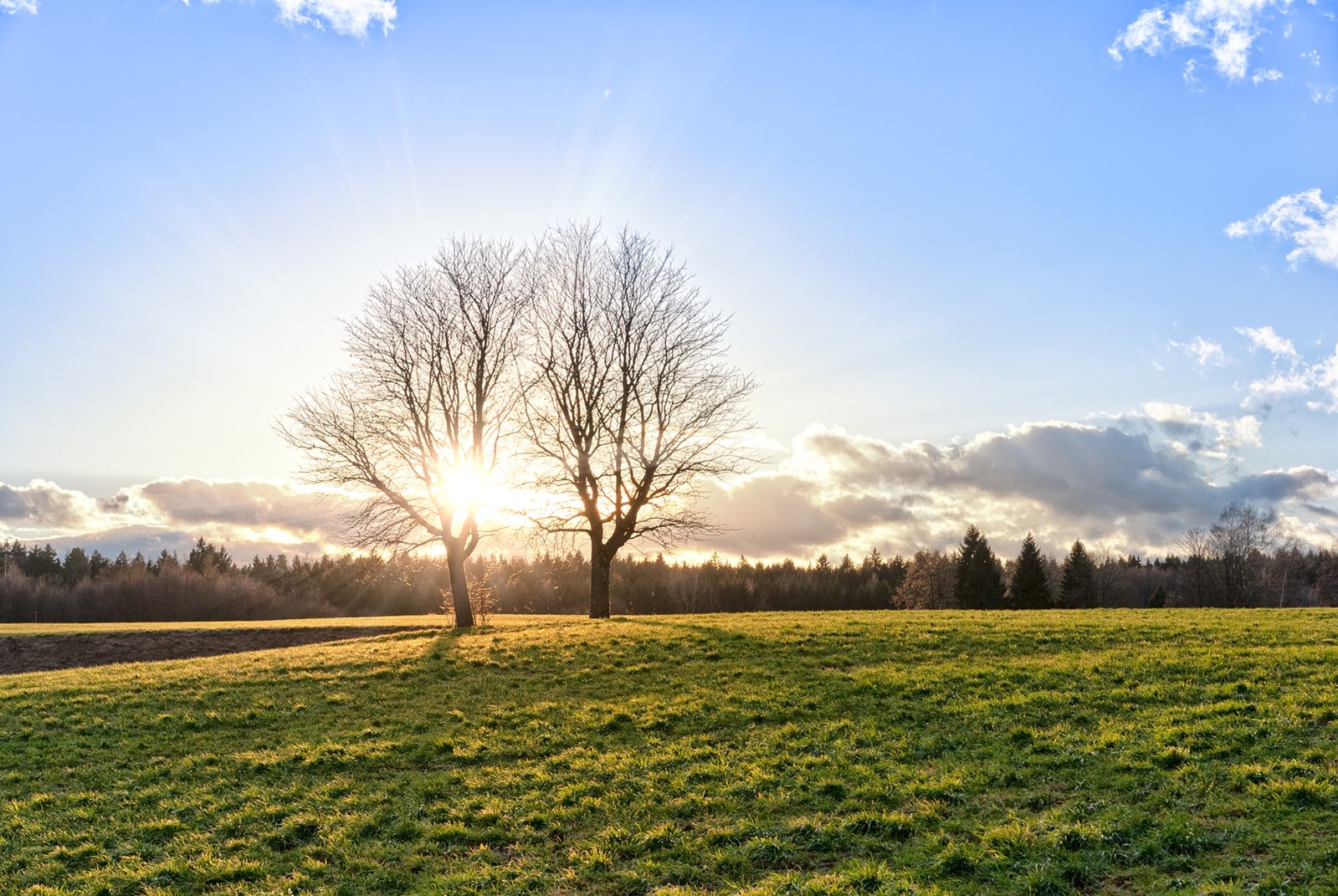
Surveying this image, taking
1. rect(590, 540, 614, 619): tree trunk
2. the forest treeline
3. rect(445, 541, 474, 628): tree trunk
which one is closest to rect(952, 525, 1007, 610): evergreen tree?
the forest treeline

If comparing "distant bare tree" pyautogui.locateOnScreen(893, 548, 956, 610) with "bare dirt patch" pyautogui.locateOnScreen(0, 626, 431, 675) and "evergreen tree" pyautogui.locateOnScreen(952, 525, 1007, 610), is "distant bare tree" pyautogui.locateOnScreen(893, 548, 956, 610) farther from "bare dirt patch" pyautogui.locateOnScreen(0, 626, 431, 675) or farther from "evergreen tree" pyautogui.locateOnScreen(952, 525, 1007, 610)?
"bare dirt patch" pyautogui.locateOnScreen(0, 626, 431, 675)

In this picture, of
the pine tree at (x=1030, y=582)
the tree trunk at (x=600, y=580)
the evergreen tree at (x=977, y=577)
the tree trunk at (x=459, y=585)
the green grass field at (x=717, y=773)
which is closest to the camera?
the green grass field at (x=717, y=773)

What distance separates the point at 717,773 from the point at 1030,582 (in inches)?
3192

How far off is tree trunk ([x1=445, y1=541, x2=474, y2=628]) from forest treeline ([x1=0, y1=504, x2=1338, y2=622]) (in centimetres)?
4653

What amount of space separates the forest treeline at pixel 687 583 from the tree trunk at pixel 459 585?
46533mm

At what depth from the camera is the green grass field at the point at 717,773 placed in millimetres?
9664

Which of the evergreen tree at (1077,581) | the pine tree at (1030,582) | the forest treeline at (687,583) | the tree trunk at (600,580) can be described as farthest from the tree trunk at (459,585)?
the evergreen tree at (1077,581)

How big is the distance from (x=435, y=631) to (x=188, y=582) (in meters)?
106

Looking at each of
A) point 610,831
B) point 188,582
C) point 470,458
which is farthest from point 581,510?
point 188,582

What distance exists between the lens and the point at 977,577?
88000 mm

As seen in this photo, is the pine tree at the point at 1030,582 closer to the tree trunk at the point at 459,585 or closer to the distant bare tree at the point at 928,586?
the distant bare tree at the point at 928,586

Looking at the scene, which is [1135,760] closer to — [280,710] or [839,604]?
[280,710]

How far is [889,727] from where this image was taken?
15.2 meters

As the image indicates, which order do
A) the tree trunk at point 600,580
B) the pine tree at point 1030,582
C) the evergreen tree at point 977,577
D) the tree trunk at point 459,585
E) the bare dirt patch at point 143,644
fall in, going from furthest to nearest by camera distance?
1. the evergreen tree at point 977,577
2. the pine tree at point 1030,582
3. the tree trunk at point 600,580
4. the tree trunk at point 459,585
5. the bare dirt patch at point 143,644
